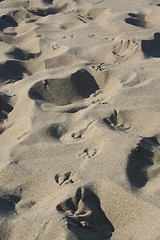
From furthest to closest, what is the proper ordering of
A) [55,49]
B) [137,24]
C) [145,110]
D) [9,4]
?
[9,4] < [137,24] < [55,49] < [145,110]

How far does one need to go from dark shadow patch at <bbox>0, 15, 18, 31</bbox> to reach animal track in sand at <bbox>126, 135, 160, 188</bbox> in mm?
2461

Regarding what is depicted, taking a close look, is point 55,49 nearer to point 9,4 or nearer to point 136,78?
point 136,78

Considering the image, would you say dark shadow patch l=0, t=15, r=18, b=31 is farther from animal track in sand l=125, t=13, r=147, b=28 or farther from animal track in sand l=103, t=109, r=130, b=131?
animal track in sand l=103, t=109, r=130, b=131

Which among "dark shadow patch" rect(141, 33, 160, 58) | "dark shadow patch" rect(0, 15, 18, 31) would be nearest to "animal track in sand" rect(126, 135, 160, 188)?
"dark shadow patch" rect(141, 33, 160, 58)

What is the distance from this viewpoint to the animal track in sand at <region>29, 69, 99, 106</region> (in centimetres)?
271

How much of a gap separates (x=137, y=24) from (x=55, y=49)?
32.2 inches

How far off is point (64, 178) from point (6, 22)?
2.65 metres

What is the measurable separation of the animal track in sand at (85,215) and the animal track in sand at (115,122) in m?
0.51

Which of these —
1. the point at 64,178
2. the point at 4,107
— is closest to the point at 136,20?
the point at 4,107

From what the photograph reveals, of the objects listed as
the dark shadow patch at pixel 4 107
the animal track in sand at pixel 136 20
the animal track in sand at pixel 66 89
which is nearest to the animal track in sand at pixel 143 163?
the animal track in sand at pixel 66 89

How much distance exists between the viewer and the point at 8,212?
1.83 metres

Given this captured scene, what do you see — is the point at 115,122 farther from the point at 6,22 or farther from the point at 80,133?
the point at 6,22

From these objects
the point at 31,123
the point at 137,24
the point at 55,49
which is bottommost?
the point at 137,24

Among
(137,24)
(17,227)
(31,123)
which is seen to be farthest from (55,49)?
(17,227)
